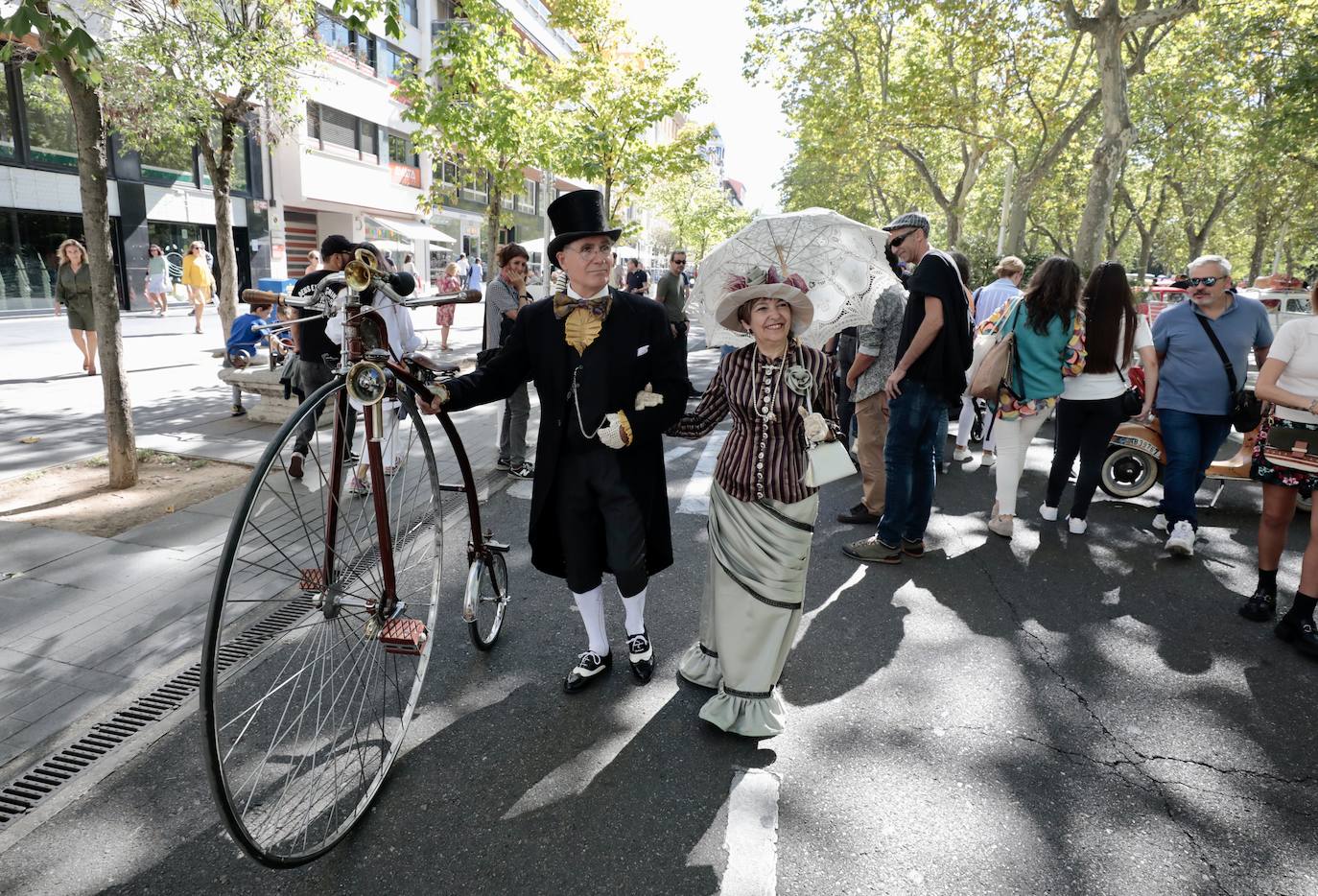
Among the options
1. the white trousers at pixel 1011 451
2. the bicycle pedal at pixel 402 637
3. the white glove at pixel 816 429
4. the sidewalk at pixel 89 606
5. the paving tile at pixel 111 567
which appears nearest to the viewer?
the bicycle pedal at pixel 402 637

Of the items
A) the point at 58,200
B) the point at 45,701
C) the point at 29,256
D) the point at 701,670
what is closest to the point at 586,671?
the point at 701,670

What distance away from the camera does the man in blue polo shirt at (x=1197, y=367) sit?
16.6 ft

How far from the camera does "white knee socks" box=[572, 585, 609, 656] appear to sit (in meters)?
3.46

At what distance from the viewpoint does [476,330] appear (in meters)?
21.9

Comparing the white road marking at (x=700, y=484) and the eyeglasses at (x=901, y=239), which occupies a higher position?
the eyeglasses at (x=901, y=239)

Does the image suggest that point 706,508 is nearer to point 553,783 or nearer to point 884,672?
point 884,672

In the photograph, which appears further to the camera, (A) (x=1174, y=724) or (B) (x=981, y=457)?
(B) (x=981, y=457)

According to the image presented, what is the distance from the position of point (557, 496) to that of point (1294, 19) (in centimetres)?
1812

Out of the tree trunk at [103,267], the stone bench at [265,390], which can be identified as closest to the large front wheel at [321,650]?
the tree trunk at [103,267]

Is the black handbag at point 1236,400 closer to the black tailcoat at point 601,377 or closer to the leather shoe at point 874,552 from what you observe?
the leather shoe at point 874,552

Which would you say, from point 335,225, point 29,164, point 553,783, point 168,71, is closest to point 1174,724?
point 553,783

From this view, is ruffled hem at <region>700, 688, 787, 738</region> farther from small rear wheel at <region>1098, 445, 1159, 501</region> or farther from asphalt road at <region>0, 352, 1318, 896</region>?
small rear wheel at <region>1098, 445, 1159, 501</region>

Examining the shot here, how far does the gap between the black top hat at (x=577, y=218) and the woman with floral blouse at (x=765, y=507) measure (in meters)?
0.62

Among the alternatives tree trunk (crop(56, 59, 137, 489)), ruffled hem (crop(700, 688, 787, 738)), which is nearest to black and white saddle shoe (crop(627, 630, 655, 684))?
ruffled hem (crop(700, 688, 787, 738))
